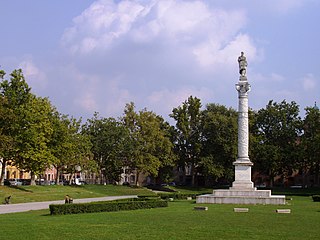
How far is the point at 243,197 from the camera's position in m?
41.5

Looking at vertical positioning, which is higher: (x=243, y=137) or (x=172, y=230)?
(x=243, y=137)

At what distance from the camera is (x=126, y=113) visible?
275ft

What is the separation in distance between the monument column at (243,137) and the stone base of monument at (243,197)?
1189 millimetres

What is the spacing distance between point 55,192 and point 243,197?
2955 centimetres

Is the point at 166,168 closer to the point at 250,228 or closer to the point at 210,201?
the point at 210,201

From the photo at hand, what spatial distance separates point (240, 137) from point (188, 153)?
130 feet

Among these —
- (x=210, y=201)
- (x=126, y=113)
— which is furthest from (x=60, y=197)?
(x=126, y=113)

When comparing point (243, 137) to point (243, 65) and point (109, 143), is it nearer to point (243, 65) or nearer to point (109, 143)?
point (243, 65)

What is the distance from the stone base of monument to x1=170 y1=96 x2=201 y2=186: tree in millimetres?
41507

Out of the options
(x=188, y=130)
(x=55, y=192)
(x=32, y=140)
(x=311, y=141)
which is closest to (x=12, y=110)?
(x=32, y=140)

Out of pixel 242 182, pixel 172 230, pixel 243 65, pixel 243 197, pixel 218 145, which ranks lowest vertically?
pixel 172 230

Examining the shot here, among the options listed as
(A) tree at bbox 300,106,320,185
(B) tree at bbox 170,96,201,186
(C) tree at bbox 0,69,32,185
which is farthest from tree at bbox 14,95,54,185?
(A) tree at bbox 300,106,320,185

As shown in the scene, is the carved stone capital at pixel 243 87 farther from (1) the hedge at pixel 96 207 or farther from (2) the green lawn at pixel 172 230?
(2) the green lawn at pixel 172 230

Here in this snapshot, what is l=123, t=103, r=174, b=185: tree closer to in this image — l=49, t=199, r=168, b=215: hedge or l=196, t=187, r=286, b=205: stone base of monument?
l=196, t=187, r=286, b=205: stone base of monument
